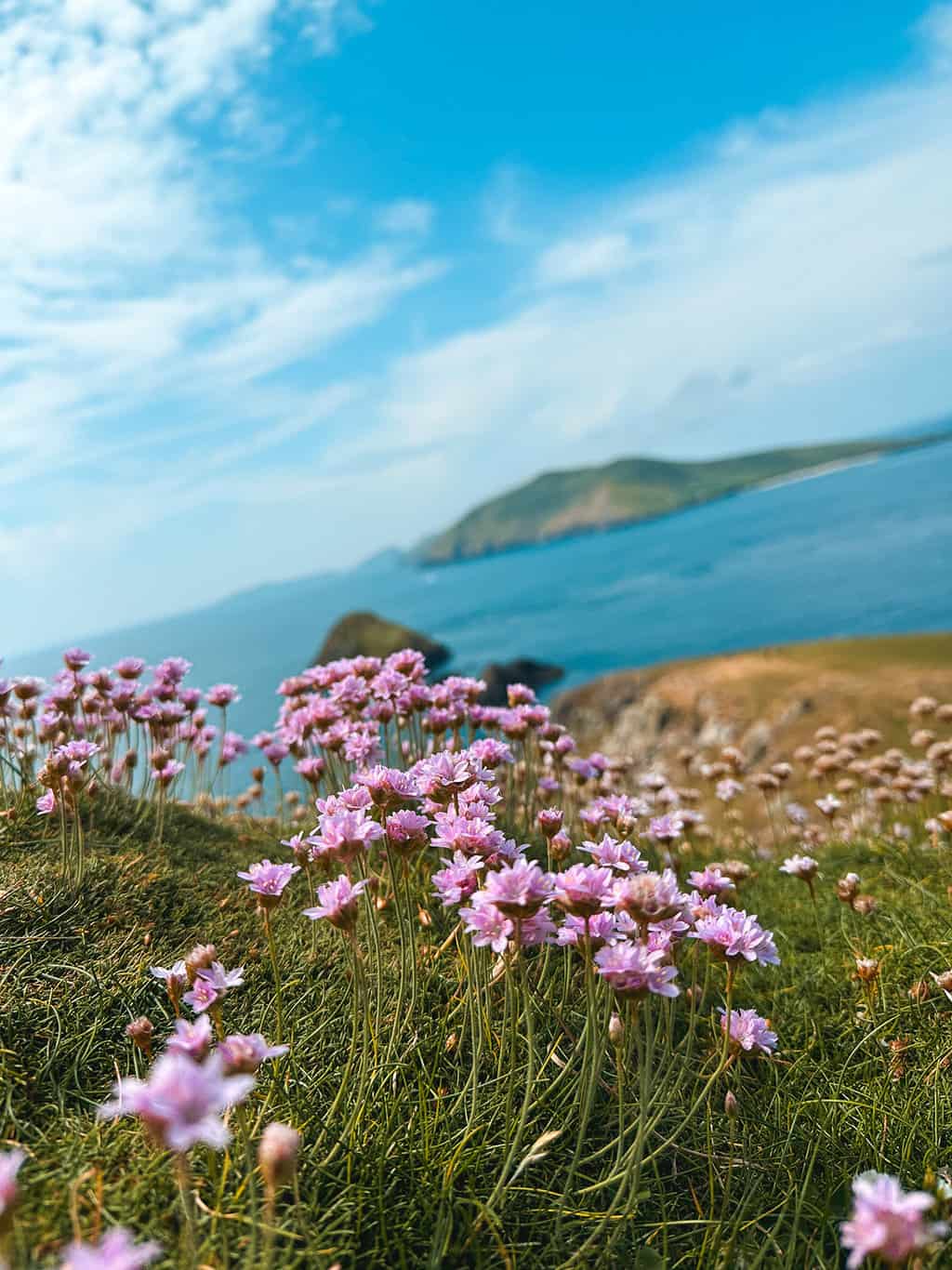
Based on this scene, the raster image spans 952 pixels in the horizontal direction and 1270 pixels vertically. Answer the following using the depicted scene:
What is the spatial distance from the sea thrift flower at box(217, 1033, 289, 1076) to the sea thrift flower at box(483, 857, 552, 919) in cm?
70

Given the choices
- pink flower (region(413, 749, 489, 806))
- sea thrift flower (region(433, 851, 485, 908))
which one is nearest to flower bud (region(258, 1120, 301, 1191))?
sea thrift flower (region(433, 851, 485, 908))

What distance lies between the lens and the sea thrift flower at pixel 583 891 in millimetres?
2260

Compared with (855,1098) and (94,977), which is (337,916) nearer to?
(94,977)

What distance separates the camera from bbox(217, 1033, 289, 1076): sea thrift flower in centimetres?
185

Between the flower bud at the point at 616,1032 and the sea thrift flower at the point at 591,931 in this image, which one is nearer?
the sea thrift flower at the point at 591,931

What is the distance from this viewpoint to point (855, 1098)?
328cm

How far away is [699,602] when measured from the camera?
4227 inches

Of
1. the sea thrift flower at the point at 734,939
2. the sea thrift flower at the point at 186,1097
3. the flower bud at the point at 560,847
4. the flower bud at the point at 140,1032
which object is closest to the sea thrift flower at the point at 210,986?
the flower bud at the point at 140,1032

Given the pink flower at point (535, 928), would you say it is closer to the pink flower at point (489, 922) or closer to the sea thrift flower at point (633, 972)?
the pink flower at point (489, 922)

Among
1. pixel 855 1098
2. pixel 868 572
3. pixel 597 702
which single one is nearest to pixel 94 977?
pixel 855 1098

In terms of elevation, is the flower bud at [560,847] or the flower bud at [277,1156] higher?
the flower bud at [277,1156]

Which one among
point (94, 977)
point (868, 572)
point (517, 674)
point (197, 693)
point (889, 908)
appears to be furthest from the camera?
point (868, 572)

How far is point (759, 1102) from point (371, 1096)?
1855mm

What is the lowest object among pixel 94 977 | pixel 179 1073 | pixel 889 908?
pixel 889 908
